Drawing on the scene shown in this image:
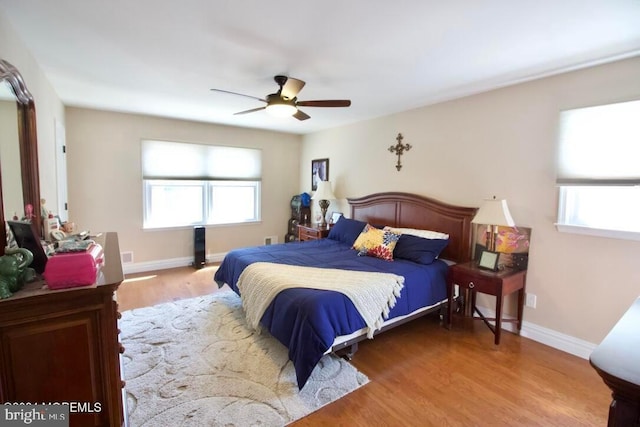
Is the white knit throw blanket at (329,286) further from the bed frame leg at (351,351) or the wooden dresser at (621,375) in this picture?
the wooden dresser at (621,375)

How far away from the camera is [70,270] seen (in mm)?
1304

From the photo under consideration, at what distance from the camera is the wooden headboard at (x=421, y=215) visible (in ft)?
10.8

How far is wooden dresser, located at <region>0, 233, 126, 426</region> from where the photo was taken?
124cm

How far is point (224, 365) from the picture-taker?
2320 mm

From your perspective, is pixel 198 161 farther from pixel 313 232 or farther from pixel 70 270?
pixel 70 270

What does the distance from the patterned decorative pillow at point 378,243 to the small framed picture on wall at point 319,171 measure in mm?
2081

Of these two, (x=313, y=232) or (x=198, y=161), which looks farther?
(x=198, y=161)

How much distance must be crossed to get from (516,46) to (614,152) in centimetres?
113

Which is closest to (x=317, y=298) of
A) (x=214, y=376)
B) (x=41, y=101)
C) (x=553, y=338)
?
(x=214, y=376)

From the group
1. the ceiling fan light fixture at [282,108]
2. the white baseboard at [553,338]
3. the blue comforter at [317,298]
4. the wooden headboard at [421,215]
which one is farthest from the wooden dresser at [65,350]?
the white baseboard at [553,338]

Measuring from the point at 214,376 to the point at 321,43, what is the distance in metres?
2.52

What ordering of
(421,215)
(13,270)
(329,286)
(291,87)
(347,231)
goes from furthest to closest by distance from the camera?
(347,231), (421,215), (291,87), (329,286), (13,270)

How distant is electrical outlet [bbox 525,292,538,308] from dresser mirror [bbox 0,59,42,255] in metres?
3.77

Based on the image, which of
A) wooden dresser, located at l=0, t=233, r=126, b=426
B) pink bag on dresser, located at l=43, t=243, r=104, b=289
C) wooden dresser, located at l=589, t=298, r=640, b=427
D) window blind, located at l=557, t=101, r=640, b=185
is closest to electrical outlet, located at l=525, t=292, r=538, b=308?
window blind, located at l=557, t=101, r=640, b=185
